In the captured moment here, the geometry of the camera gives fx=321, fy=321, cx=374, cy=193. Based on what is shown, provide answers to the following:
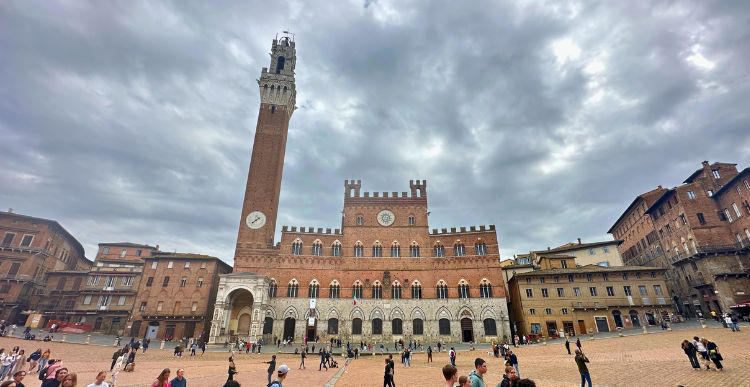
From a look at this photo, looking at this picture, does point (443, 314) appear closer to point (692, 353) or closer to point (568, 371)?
point (568, 371)

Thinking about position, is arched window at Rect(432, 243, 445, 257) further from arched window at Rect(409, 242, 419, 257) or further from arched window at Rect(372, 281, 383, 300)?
arched window at Rect(372, 281, 383, 300)

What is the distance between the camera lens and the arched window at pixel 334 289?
42.5m

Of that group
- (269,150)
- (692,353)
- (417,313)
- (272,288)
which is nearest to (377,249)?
(417,313)

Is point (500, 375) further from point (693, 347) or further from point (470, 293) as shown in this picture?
point (470, 293)

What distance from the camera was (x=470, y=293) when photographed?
42719 mm

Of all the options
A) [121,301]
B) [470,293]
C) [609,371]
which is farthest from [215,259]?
[609,371]

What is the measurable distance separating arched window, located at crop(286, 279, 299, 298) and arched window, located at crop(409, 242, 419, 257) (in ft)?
52.6

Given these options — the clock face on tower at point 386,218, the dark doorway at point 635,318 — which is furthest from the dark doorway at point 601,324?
the clock face on tower at point 386,218

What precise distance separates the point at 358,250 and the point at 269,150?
67.1ft

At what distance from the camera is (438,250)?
45.5 m

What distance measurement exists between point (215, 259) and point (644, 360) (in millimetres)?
46216

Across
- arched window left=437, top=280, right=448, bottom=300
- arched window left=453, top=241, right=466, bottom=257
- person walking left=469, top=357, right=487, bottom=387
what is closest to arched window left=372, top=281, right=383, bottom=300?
arched window left=437, top=280, right=448, bottom=300

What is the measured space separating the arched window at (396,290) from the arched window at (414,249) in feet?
14.7

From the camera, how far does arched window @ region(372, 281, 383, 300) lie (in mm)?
42906
